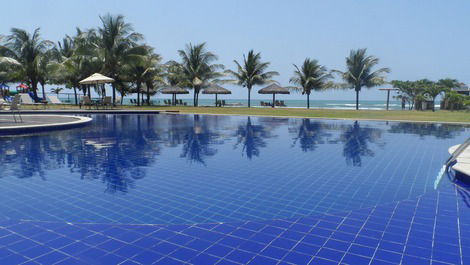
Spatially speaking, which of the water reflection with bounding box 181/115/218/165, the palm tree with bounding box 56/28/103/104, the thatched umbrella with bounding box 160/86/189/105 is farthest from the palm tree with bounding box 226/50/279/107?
the water reflection with bounding box 181/115/218/165

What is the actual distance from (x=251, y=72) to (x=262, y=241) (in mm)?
34205

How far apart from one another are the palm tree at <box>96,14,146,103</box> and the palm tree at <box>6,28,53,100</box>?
6.39 meters

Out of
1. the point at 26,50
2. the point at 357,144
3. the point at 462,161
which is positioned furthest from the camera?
the point at 26,50

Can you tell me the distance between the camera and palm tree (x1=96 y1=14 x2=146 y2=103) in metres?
28.2

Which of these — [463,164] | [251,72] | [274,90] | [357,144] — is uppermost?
[251,72]

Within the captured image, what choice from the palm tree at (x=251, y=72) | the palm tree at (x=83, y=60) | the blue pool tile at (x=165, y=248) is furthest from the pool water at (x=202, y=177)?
the palm tree at (x=251, y=72)

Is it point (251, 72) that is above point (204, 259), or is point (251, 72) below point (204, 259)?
above

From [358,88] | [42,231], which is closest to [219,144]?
[42,231]

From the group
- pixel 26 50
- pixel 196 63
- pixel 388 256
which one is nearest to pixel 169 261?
pixel 388 256

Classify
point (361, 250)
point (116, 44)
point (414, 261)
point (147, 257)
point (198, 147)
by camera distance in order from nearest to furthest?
point (414, 261) < point (147, 257) < point (361, 250) < point (198, 147) < point (116, 44)

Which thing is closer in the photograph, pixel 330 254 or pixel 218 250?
pixel 330 254

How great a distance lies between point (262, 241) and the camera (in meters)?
3.39

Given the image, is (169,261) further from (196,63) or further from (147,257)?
(196,63)

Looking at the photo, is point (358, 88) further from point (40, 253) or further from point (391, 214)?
point (40, 253)
